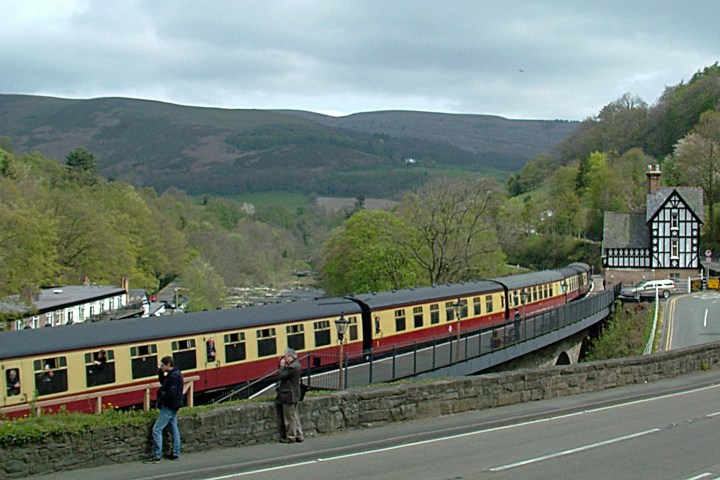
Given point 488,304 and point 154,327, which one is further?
point 488,304

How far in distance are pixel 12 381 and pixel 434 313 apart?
17861mm

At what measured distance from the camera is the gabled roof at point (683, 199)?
74.0 m

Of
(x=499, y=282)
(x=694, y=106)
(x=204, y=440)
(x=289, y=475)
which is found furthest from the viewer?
(x=694, y=106)

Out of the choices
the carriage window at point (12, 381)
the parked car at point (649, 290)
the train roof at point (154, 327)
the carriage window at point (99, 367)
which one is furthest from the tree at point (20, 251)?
the parked car at point (649, 290)

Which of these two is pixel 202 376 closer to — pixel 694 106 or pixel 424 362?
pixel 424 362

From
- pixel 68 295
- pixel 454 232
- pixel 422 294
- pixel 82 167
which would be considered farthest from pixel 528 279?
pixel 82 167

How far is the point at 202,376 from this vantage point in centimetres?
2356

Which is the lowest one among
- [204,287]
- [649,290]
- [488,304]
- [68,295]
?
[204,287]

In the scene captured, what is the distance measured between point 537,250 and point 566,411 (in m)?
83.7

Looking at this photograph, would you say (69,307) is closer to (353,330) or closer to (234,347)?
(353,330)

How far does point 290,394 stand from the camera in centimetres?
1295

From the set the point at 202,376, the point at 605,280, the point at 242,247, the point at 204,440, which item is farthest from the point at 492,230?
the point at 242,247

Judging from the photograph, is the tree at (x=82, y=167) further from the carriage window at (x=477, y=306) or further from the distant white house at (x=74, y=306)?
the carriage window at (x=477, y=306)

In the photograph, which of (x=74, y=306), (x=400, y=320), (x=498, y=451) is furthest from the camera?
(x=74, y=306)
